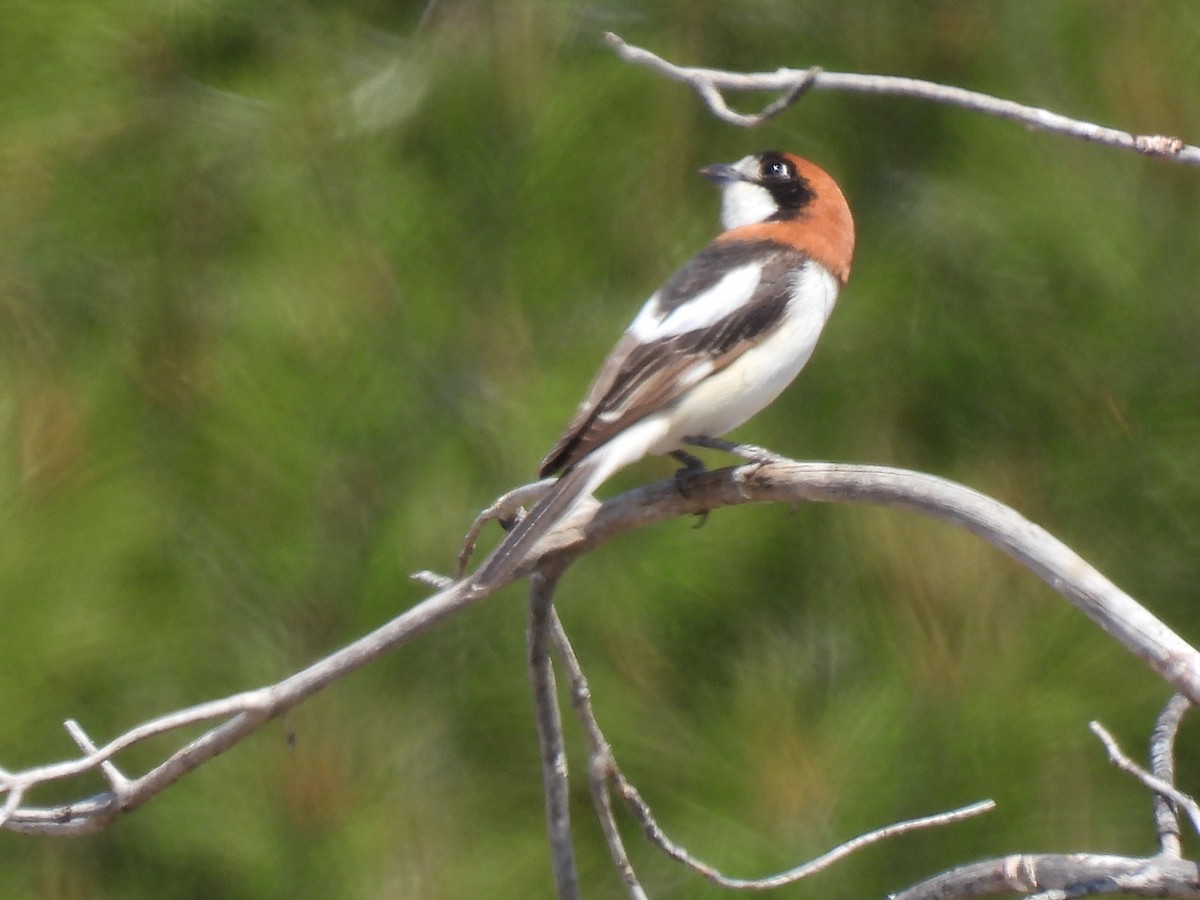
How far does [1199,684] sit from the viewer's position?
2.32 ft

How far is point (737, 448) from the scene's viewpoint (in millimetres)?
1188

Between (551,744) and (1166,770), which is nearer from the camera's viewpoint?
(1166,770)

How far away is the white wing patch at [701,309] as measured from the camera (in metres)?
1.25

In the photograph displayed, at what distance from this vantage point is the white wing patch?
4.09 feet

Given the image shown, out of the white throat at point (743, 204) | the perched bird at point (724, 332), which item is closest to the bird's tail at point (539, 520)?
the perched bird at point (724, 332)

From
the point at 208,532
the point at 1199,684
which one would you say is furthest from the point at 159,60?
the point at 1199,684

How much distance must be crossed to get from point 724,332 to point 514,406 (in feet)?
0.68

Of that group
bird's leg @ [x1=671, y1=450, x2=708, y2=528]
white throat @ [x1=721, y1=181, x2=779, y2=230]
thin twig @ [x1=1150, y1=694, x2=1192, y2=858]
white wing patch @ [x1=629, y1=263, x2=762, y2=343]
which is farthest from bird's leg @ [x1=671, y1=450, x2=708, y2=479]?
thin twig @ [x1=1150, y1=694, x2=1192, y2=858]

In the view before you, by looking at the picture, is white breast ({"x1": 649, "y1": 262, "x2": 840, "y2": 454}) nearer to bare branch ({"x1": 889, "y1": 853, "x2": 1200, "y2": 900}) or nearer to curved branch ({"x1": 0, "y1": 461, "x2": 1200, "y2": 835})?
curved branch ({"x1": 0, "y1": 461, "x2": 1200, "y2": 835})

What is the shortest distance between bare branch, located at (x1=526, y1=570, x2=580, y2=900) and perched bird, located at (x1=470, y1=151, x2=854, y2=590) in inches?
3.5

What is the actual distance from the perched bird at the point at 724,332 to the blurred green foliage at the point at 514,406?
0.12ft

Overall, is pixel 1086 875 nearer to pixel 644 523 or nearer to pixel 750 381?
pixel 644 523

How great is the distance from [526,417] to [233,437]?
0.86 ft

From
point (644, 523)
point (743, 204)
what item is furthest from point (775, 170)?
point (644, 523)
